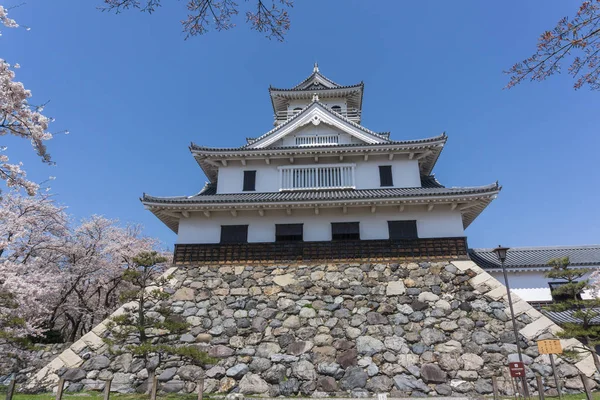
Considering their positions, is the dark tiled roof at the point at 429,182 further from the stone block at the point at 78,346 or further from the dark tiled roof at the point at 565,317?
the stone block at the point at 78,346

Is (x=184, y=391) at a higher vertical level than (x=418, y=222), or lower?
lower

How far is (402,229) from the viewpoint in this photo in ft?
46.1

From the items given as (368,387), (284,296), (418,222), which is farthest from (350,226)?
(368,387)

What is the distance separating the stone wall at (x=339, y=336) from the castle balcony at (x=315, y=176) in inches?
165

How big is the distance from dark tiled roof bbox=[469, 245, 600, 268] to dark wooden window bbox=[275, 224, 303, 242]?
8475 millimetres

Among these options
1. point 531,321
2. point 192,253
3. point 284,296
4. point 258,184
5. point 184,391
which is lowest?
point 184,391

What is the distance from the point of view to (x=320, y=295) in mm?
13094

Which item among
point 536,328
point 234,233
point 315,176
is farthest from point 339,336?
point 315,176

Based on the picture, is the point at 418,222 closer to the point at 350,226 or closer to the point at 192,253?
the point at 350,226

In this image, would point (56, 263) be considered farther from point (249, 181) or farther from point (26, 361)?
point (249, 181)

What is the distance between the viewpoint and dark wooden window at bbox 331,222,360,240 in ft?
46.4

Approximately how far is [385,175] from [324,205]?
4.16 metres

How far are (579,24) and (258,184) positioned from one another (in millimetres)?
13643

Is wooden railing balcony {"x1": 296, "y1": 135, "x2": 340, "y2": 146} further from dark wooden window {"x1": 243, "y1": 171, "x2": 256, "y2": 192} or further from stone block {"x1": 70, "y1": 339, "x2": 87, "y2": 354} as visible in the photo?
stone block {"x1": 70, "y1": 339, "x2": 87, "y2": 354}
